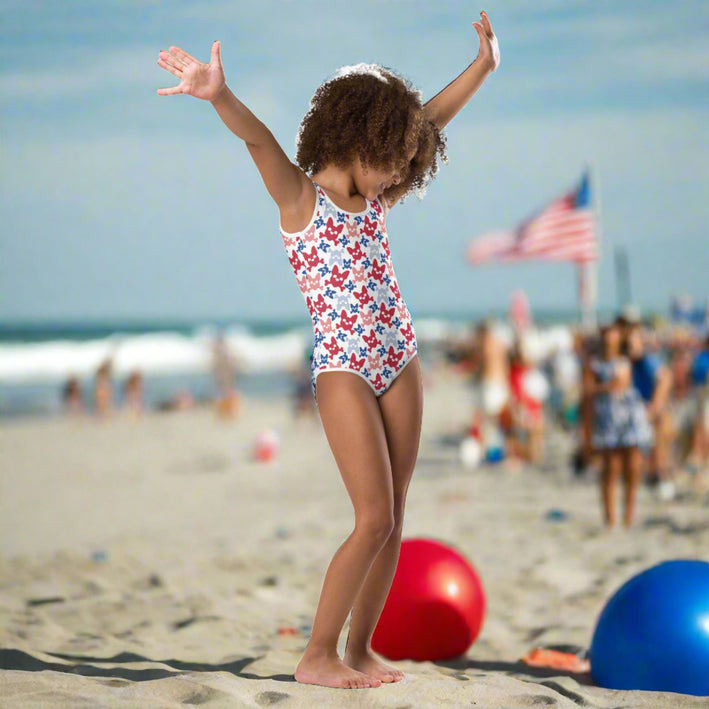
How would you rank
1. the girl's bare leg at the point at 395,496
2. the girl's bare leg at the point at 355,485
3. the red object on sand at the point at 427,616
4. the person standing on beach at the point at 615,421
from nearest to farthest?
the girl's bare leg at the point at 355,485 → the girl's bare leg at the point at 395,496 → the red object on sand at the point at 427,616 → the person standing on beach at the point at 615,421

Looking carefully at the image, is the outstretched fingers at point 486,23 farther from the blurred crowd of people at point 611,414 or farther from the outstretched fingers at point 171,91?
the blurred crowd of people at point 611,414

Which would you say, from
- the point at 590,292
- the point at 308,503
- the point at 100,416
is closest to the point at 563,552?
the point at 308,503

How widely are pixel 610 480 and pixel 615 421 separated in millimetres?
545

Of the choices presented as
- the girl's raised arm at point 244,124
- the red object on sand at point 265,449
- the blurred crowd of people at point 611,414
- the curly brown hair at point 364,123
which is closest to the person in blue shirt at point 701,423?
the blurred crowd of people at point 611,414

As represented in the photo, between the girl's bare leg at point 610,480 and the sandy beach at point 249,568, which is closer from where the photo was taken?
the sandy beach at point 249,568

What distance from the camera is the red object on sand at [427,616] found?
13.8ft

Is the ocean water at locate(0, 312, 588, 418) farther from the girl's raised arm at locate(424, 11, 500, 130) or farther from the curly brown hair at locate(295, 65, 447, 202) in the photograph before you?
the curly brown hair at locate(295, 65, 447, 202)

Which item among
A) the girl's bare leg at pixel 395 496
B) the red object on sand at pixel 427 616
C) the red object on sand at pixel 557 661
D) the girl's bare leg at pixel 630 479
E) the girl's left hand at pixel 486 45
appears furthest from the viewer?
the girl's bare leg at pixel 630 479

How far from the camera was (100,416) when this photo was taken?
19641 millimetres

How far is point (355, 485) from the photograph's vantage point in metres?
3.10

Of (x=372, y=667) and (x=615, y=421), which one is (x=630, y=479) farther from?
(x=372, y=667)

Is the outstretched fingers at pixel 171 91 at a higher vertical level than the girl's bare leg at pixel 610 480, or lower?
higher

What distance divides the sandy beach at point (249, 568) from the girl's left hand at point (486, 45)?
7.83 ft

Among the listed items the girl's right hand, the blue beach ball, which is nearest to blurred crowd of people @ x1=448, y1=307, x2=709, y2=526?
the blue beach ball
